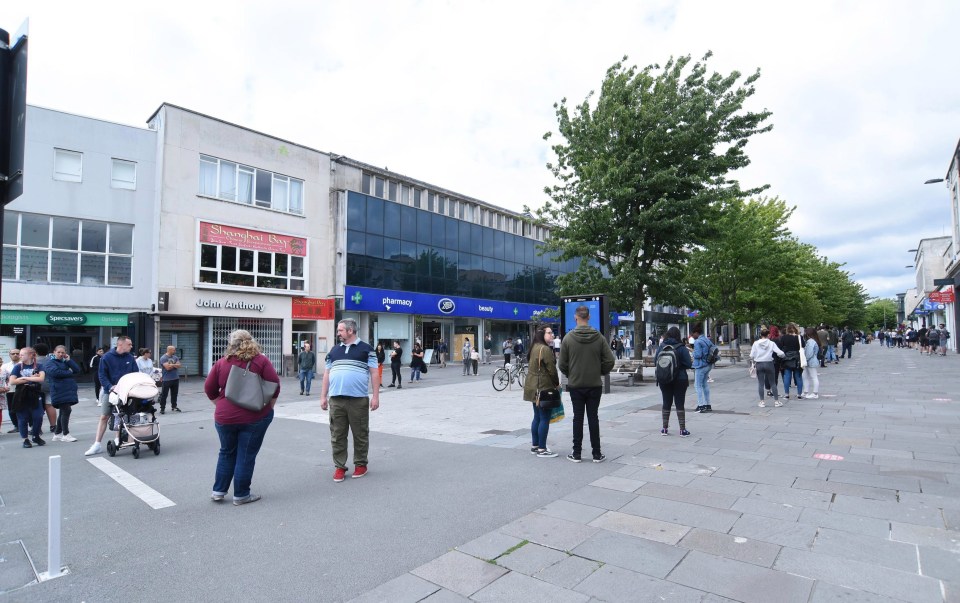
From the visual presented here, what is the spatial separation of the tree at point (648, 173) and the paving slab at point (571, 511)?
12.0 meters

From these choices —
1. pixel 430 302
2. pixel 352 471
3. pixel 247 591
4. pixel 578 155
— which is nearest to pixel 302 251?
pixel 430 302

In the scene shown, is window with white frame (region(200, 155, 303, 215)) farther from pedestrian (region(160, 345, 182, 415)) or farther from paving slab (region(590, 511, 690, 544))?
paving slab (region(590, 511, 690, 544))

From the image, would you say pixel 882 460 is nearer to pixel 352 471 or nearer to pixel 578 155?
pixel 352 471

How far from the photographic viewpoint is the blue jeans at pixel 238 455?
208 inches

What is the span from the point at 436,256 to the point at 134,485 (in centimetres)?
2793

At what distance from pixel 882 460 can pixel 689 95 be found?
13.0 meters

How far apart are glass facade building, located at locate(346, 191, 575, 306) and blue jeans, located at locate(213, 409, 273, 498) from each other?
20.1 m

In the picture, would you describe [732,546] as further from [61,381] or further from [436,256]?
[436,256]

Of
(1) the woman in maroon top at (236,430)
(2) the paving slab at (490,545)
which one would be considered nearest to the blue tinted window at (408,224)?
(1) the woman in maroon top at (236,430)

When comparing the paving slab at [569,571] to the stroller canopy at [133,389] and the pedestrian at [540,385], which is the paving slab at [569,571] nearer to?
the pedestrian at [540,385]

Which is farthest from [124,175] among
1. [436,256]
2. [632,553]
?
[632,553]

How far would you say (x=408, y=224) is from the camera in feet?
104

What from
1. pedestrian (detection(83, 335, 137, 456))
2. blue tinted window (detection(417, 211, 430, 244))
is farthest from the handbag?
blue tinted window (detection(417, 211, 430, 244))

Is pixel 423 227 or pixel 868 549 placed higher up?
pixel 423 227
